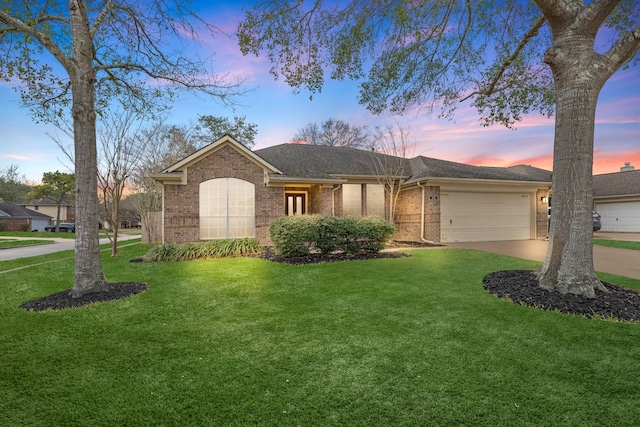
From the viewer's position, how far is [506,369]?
3.02 meters

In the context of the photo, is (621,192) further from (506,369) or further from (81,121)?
(81,121)

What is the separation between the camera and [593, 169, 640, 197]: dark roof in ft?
69.1

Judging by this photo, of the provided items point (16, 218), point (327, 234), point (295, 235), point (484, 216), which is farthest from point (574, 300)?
point (16, 218)

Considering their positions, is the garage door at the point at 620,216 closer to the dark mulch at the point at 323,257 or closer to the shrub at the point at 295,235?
the dark mulch at the point at 323,257

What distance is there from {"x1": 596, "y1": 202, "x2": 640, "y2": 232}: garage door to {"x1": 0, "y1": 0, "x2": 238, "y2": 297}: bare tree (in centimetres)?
2697

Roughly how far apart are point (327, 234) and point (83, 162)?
641 centimetres

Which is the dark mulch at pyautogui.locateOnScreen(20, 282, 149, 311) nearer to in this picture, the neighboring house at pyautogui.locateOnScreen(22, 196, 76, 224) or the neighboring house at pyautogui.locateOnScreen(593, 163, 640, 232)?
the neighboring house at pyautogui.locateOnScreen(593, 163, 640, 232)

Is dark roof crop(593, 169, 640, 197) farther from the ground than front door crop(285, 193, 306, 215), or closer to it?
farther from the ground

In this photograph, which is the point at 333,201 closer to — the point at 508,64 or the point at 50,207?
the point at 508,64

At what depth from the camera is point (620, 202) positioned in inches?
852

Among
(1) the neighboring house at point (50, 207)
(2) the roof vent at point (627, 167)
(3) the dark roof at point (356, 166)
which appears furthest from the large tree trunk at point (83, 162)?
(1) the neighboring house at point (50, 207)

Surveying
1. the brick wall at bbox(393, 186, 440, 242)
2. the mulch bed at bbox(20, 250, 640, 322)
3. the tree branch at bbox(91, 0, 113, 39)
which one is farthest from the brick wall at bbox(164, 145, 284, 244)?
the tree branch at bbox(91, 0, 113, 39)

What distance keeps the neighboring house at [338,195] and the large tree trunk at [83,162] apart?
5.85 meters

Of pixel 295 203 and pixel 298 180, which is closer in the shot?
pixel 298 180
